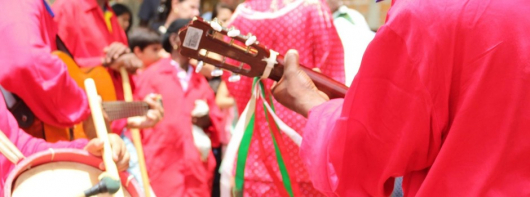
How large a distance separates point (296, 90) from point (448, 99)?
58cm

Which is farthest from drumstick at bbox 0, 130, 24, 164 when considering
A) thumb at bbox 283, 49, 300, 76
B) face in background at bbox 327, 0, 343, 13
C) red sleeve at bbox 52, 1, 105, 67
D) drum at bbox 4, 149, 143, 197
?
red sleeve at bbox 52, 1, 105, 67

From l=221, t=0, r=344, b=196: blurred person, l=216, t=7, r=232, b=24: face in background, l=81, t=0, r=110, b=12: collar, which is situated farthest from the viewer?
l=216, t=7, r=232, b=24: face in background

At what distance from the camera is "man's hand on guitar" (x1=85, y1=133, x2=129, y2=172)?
223 centimetres

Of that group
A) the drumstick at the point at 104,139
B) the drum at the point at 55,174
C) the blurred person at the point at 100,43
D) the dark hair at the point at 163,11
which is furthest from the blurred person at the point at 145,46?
the drum at the point at 55,174

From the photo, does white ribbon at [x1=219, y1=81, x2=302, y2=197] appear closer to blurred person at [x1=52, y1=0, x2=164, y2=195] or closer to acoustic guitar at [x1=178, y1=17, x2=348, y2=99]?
acoustic guitar at [x1=178, y1=17, x2=348, y2=99]

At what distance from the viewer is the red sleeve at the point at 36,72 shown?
2.65 metres

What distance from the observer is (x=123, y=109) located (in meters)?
3.41

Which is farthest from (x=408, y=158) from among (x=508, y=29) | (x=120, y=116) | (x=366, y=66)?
(x=120, y=116)

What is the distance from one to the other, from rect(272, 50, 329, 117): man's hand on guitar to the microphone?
48 centimetres

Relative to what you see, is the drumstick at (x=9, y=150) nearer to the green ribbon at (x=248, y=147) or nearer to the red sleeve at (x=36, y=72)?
the red sleeve at (x=36, y=72)

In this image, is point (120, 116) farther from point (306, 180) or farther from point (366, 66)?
point (366, 66)

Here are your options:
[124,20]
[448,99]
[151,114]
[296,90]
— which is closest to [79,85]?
[151,114]

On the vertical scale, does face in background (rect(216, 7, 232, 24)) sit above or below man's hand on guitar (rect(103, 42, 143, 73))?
below

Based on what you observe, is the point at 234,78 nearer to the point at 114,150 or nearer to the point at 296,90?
the point at 296,90
